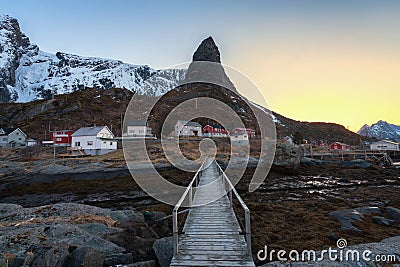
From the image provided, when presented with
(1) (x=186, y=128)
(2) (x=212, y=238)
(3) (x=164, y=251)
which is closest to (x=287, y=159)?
(2) (x=212, y=238)

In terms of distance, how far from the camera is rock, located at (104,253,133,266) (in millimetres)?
6297

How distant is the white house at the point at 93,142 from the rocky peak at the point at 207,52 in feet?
423

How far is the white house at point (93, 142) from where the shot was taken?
155ft

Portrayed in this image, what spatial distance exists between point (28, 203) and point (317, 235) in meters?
20.5

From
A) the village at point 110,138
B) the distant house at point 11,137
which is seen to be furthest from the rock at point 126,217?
the distant house at point 11,137

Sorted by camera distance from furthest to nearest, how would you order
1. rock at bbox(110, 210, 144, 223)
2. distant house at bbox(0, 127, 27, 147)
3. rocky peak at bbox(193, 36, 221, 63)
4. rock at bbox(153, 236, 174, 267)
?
rocky peak at bbox(193, 36, 221, 63) < distant house at bbox(0, 127, 27, 147) < rock at bbox(110, 210, 144, 223) < rock at bbox(153, 236, 174, 267)

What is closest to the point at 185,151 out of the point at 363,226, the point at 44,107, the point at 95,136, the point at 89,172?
the point at 95,136

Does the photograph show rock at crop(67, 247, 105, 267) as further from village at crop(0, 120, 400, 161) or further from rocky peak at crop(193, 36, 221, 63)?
rocky peak at crop(193, 36, 221, 63)

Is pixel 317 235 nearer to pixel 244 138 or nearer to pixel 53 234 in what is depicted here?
pixel 53 234

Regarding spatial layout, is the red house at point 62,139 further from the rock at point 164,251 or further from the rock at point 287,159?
the rock at point 164,251

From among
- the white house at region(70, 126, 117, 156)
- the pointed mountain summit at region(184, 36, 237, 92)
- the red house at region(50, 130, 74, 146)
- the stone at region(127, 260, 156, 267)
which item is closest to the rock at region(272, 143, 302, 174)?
the stone at region(127, 260, 156, 267)

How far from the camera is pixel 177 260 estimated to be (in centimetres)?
627

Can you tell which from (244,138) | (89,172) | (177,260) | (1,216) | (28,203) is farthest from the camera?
(244,138)

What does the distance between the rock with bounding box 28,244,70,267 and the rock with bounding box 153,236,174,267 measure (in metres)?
2.18
